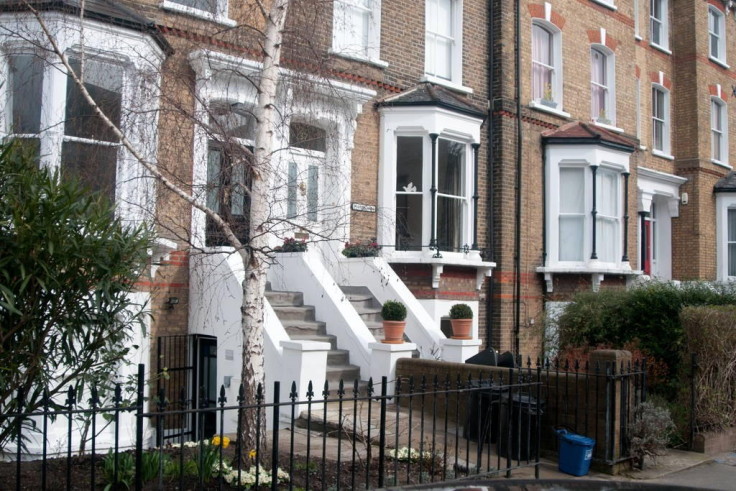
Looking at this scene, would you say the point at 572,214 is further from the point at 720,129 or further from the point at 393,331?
the point at 720,129

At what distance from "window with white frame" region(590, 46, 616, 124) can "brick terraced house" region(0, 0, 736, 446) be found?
59 mm

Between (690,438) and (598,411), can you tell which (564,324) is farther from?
(598,411)

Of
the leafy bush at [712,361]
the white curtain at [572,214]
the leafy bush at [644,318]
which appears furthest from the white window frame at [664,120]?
the leafy bush at [712,361]

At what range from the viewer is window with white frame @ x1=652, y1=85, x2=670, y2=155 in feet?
70.8

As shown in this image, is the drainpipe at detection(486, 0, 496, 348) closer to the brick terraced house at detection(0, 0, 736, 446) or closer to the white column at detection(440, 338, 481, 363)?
the brick terraced house at detection(0, 0, 736, 446)

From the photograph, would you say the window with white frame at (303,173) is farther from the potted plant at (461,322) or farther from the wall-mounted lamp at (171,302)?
the potted plant at (461,322)

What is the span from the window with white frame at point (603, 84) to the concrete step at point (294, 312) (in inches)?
391

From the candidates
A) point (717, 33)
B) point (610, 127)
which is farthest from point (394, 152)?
point (717, 33)

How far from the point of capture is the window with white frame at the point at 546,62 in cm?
1656

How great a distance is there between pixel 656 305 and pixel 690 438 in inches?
81.1

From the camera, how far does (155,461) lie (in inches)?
236

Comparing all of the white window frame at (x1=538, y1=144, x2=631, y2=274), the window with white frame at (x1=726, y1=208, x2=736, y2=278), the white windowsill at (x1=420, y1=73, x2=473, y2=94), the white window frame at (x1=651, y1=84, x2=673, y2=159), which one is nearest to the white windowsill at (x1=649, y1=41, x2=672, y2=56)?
the white window frame at (x1=651, y1=84, x2=673, y2=159)

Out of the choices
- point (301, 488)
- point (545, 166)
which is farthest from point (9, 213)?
point (545, 166)

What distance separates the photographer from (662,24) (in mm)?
21922
